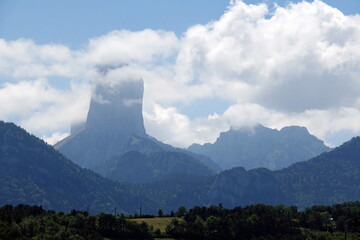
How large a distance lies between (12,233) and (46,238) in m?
17.3

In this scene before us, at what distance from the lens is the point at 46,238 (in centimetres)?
19700

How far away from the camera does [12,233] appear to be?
182m

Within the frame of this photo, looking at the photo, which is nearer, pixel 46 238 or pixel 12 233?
pixel 12 233
